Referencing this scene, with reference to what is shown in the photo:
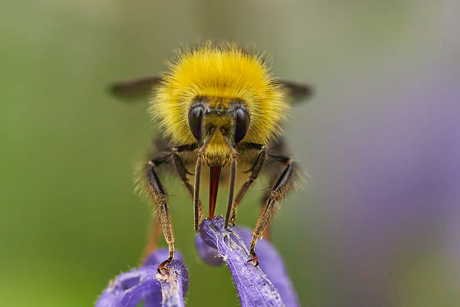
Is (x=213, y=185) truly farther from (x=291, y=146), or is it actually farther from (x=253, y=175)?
(x=291, y=146)

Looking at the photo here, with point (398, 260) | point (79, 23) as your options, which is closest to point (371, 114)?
point (398, 260)


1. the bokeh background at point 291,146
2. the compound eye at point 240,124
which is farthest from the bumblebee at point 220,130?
the bokeh background at point 291,146

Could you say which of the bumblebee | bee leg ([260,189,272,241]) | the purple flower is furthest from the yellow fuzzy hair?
the purple flower

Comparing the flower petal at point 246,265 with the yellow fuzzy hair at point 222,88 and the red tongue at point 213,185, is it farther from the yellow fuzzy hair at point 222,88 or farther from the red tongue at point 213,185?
the yellow fuzzy hair at point 222,88

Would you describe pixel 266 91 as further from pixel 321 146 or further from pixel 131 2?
pixel 131 2

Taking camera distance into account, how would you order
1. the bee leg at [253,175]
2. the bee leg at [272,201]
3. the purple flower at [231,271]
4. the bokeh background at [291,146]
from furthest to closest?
1. the bokeh background at [291,146]
2. the bee leg at [253,175]
3. the bee leg at [272,201]
4. the purple flower at [231,271]

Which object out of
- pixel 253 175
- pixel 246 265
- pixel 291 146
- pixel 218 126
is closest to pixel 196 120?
pixel 218 126
